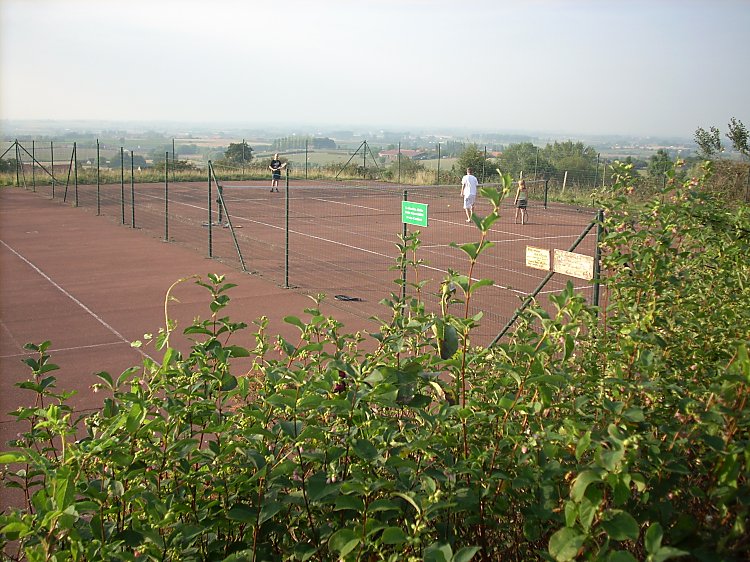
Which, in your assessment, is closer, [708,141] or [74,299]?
[74,299]

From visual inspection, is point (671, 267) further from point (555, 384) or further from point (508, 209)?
point (508, 209)

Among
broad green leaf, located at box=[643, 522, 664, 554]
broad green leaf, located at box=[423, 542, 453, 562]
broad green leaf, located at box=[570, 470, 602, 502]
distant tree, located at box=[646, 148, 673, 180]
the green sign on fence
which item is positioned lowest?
broad green leaf, located at box=[423, 542, 453, 562]

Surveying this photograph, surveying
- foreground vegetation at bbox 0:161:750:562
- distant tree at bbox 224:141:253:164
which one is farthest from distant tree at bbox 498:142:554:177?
foreground vegetation at bbox 0:161:750:562

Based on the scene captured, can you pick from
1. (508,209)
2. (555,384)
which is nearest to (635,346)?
(555,384)

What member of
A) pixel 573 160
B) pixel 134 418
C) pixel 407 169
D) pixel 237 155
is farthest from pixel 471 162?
pixel 134 418

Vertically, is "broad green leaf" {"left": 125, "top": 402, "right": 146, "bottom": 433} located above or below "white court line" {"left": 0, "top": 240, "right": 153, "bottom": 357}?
above

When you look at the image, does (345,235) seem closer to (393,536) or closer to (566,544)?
(393,536)

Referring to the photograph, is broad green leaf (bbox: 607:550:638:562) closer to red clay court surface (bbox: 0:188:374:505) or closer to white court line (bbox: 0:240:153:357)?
red clay court surface (bbox: 0:188:374:505)

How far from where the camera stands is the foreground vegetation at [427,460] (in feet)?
6.77

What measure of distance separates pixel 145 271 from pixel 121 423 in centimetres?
1485

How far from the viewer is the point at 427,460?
2.46 m

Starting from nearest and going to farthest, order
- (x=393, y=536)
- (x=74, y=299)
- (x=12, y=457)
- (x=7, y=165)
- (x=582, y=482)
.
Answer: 1. (x=582, y=482)
2. (x=393, y=536)
3. (x=12, y=457)
4. (x=74, y=299)
5. (x=7, y=165)

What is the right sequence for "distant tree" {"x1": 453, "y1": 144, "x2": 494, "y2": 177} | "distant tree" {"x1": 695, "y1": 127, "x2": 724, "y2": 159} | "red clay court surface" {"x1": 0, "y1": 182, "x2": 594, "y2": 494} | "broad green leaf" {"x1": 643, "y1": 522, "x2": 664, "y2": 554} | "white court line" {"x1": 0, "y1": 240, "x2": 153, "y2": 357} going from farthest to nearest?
1. "distant tree" {"x1": 453, "y1": 144, "x2": 494, "y2": 177}
2. "distant tree" {"x1": 695, "y1": 127, "x2": 724, "y2": 159}
3. "white court line" {"x1": 0, "y1": 240, "x2": 153, "y2": 357}
4. "red clay court surface" {"x1": 0, "y1": 182, "x2": 594, "y2": 494}
5. "broad green leaf" {"x1": 643, "y1": 522, "x2": 664, "y2": 554}

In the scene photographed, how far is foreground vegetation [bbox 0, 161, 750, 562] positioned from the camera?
2.06 meters
